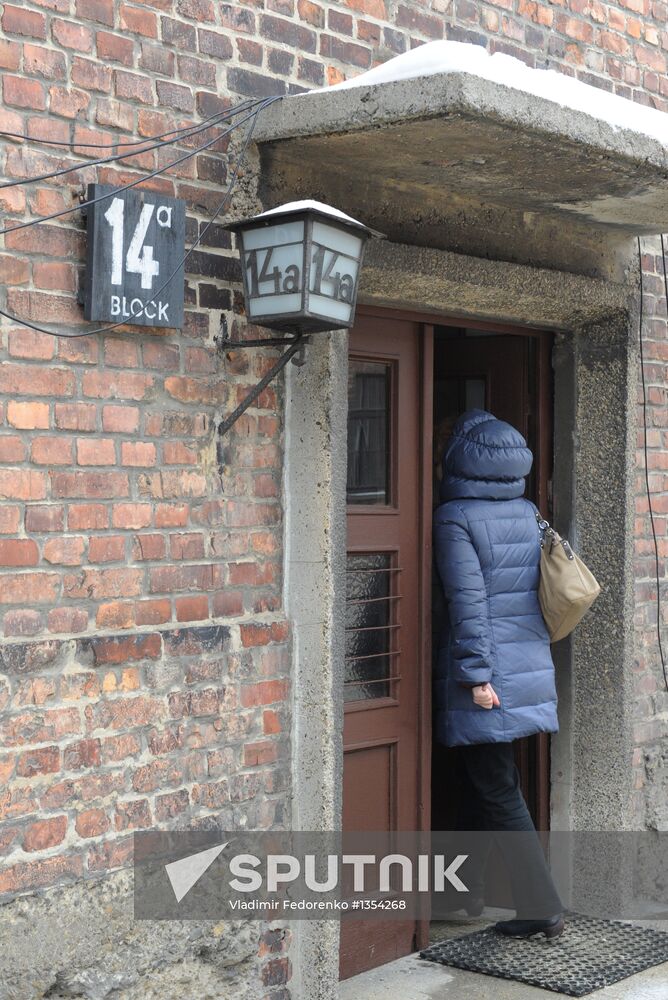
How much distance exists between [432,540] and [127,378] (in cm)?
173

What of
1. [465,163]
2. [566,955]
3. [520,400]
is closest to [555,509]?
[520,400]

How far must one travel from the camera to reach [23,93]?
3168 mm

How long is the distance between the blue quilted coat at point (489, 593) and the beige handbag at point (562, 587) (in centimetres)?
4

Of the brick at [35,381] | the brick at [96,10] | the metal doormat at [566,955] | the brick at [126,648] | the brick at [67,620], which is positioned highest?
the brick at [96,10]

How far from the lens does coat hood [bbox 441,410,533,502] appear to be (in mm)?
4730

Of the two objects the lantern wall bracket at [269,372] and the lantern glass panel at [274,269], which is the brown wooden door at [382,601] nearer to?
the lantern wall bracket at [269,372]

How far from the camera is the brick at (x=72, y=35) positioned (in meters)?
3.24

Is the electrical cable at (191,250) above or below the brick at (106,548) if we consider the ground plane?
above

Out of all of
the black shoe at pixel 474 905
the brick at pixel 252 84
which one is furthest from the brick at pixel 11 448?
the black shoe at pixel 474 905

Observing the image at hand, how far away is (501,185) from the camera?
166 inches

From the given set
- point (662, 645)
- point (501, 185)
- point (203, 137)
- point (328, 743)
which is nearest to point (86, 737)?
point (328, 743)

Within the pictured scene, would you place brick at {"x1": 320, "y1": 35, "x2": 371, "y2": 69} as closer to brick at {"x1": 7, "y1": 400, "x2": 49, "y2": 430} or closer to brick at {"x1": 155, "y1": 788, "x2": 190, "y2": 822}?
brick at {"x1": 7, "y1": 400, "x2": 49, "y2": 430}

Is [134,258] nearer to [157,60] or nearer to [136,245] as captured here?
[136,245]

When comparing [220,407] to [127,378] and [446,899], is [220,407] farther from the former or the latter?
[446,899]
